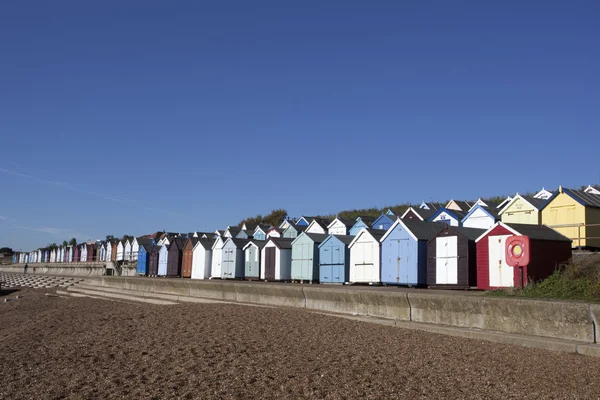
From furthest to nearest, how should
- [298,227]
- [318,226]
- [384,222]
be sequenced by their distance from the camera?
[298,227], [318,226], [384,222]

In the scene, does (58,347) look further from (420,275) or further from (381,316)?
(420,275)

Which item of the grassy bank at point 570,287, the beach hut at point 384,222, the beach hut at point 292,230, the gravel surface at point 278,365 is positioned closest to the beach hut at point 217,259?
the beach hut at point 292,230

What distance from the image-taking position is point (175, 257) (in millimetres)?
49062

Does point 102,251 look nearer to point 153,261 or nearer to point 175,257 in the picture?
point 153,261

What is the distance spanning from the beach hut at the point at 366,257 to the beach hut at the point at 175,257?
23315 millimetres

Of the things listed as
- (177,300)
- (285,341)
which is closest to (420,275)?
(177,300)

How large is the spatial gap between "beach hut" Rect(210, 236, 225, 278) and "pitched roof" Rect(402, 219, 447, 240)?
62.5ft

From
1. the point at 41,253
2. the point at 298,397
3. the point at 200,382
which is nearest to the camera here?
the point at 298,397

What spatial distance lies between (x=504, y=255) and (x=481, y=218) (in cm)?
1166

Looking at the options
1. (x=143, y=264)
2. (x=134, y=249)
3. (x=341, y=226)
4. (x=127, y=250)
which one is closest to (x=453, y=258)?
(x=341, y=226)

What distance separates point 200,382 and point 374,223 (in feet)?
102

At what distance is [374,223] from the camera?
1483 inches

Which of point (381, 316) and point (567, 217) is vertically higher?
point (567, 217)

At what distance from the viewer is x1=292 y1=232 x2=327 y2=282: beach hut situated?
1287 inches
